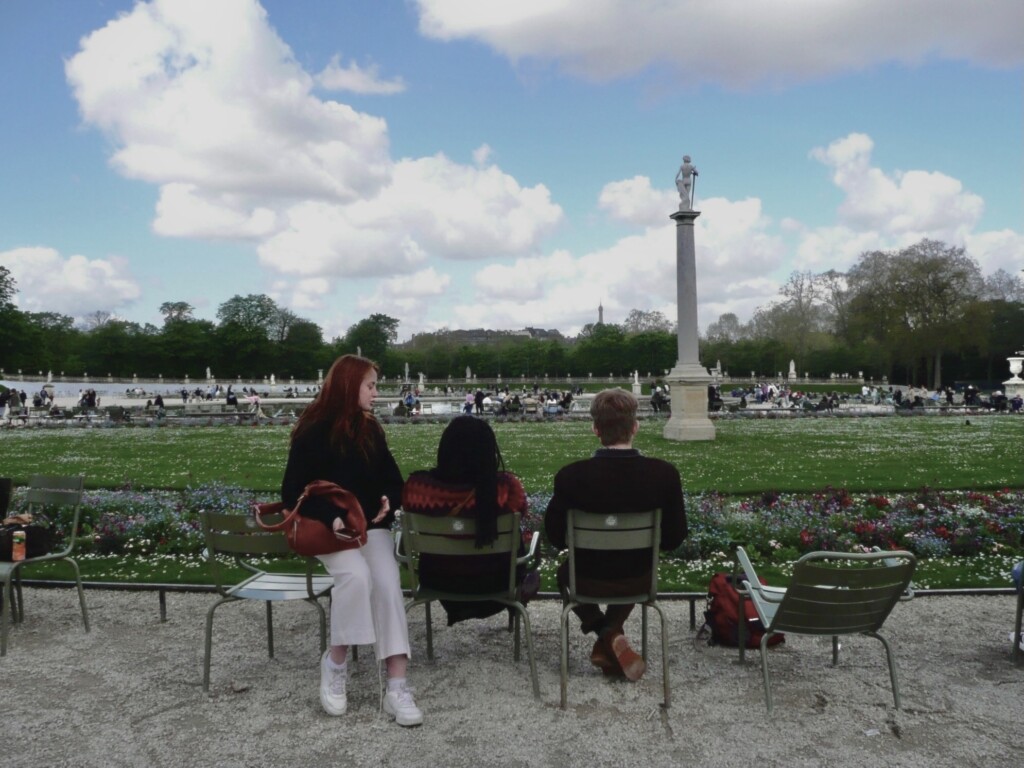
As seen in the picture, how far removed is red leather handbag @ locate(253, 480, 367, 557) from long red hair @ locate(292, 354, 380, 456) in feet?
0.72

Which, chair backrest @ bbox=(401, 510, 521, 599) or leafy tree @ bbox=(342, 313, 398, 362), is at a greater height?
leafy tree @ bbox=(342, 313, 398, 362)

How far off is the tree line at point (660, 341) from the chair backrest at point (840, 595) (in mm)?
56914

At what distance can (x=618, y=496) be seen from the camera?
12.8ft

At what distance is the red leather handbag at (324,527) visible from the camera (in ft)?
12.3

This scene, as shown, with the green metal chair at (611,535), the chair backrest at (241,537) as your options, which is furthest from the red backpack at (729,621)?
the chair backrest at (241,537)

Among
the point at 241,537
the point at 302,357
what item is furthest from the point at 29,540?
the point at 302,357

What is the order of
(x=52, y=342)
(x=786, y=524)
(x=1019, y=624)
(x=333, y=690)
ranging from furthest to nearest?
1. (x=52, y=342)
2. (x=786, y=524)
3. (x=1019, y=624)
4. (x=333, y=690)

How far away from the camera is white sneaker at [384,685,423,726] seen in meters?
3.67

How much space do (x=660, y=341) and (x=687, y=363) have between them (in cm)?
7751

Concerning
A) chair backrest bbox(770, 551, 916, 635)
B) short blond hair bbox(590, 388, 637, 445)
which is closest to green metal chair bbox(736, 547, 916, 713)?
chair backrest bbox(770, 551, 916, 635)

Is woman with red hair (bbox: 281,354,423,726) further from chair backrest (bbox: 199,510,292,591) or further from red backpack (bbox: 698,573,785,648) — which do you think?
red backpack (bbox: 698,573,785,648)

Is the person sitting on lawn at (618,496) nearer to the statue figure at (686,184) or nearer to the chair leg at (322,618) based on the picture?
the chair leg at (322,618)

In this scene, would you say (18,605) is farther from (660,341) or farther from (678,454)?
(660,341)

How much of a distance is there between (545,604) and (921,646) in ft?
7.62
